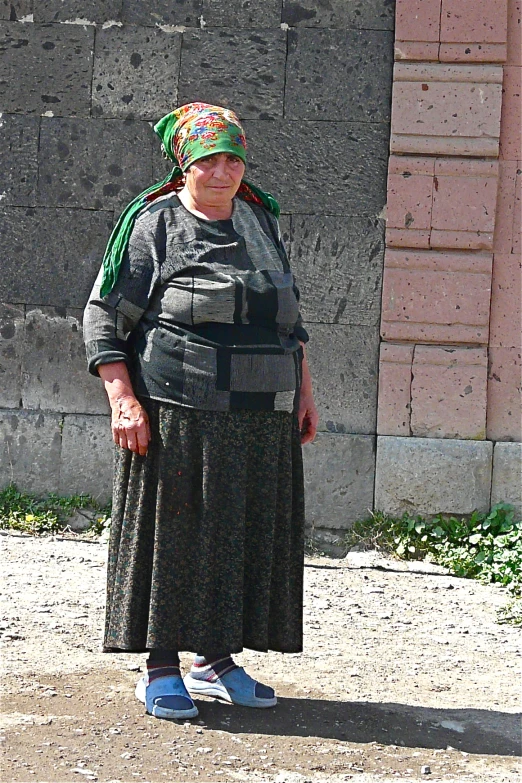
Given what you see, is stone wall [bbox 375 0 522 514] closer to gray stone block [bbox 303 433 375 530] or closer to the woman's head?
gray stone block [bbox 303 433 375 530]

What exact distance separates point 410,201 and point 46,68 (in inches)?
83.6

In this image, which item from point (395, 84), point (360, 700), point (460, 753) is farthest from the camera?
point (395, 84)

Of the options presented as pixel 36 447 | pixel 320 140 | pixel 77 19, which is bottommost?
pixel 36 447

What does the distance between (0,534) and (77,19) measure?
2831 mm

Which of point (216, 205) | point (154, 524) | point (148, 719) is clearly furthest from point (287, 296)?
point (148, 719)

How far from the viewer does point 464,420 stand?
5.48m

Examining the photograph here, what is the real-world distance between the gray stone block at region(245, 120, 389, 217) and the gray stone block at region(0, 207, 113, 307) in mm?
948

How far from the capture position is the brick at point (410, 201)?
5426 millimetres

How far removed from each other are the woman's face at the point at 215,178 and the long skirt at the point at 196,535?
2.20ft

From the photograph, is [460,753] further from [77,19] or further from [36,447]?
[77,19]

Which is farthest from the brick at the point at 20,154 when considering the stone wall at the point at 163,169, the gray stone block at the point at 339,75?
the gray stone block at the point at 339,75

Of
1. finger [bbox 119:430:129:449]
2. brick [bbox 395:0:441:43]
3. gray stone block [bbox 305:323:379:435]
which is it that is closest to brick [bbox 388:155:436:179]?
brick [bbox 395:0:441:43]

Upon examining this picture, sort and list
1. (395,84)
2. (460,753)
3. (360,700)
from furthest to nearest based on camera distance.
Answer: (395,84), (360,700), (460,753)

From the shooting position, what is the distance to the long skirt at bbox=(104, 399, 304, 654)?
3.16 meters
